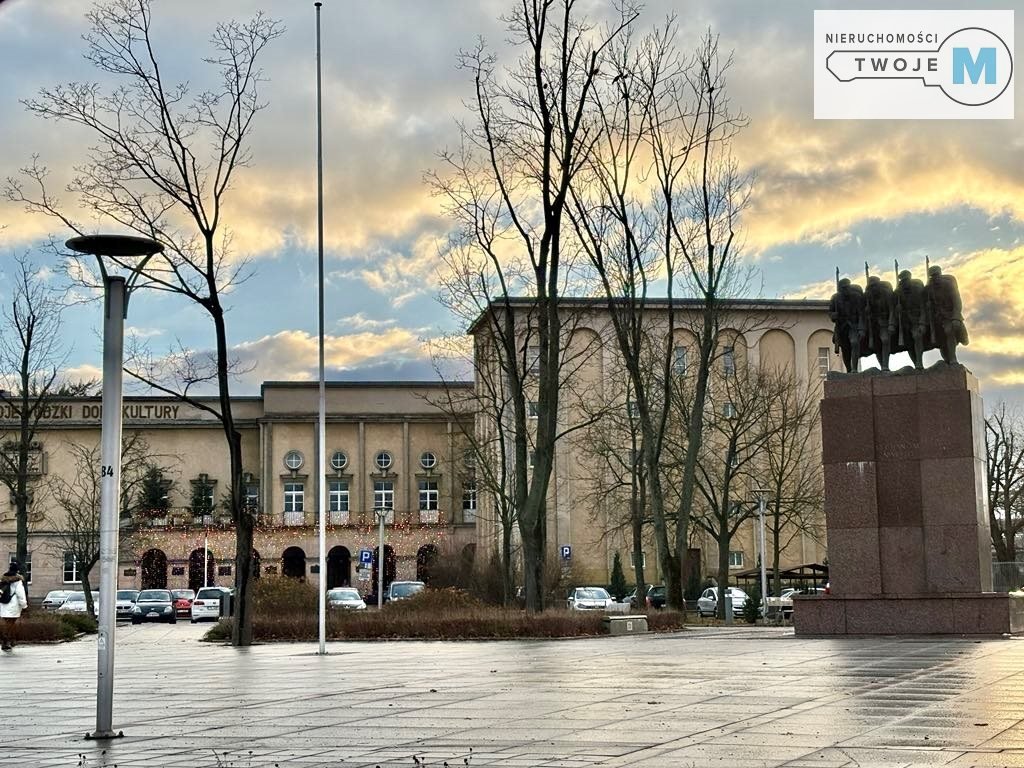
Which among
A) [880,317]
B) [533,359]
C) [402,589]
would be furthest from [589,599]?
[880,317]

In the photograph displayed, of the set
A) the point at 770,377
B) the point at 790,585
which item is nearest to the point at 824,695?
the point at 770,377

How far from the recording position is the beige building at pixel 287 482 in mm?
88562

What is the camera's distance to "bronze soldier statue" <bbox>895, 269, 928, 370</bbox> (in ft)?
87.9

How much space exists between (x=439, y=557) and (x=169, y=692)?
155 ft

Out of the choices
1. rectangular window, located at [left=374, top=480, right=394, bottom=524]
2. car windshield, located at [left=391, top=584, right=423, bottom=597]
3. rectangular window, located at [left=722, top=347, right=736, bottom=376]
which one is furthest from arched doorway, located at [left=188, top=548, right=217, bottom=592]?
rectangular window, located at [left=722, top=347, right=736, bottom=376]

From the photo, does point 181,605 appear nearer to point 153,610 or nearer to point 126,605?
A: point 126,605

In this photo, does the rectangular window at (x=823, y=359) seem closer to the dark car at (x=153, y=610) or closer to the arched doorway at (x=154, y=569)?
the dark car at (x=153, y=610)

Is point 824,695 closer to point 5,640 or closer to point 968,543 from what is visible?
point 968,543

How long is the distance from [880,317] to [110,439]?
19413 millimetres

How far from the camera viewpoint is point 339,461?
94.5 meters

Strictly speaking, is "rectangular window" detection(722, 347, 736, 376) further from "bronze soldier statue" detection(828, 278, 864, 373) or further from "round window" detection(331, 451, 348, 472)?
"round window" detection(331, 451, 348, 472)

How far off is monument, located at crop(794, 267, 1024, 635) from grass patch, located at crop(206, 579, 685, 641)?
6.17 meters

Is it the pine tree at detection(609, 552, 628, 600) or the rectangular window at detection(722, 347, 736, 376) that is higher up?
the rectangular window at detection(722, 347, 736, 376)

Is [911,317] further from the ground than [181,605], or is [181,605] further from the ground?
[911,317]
